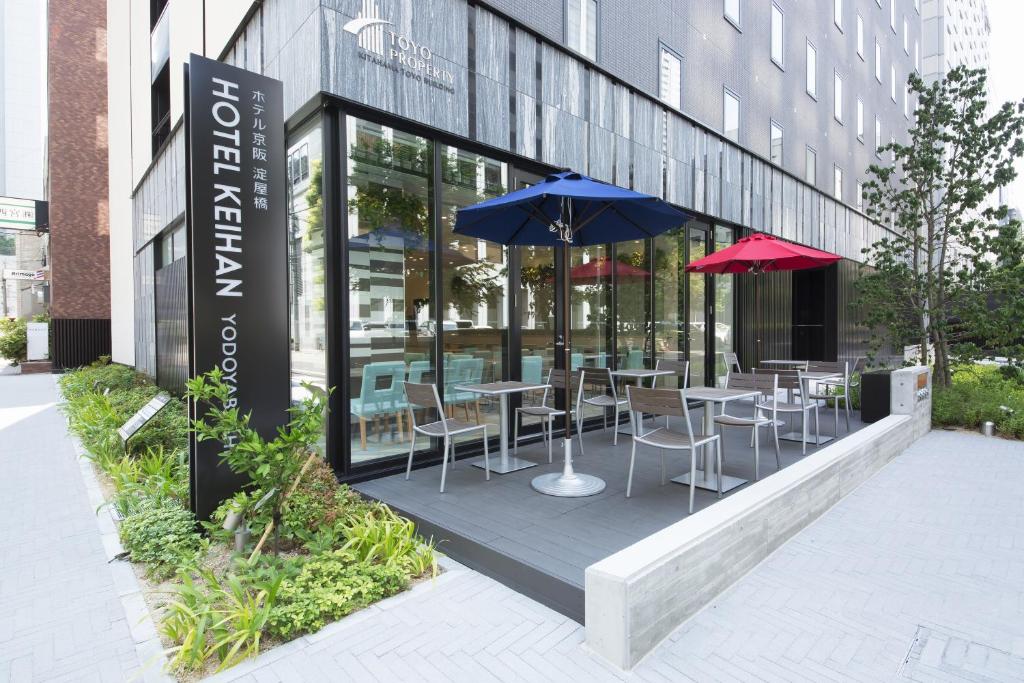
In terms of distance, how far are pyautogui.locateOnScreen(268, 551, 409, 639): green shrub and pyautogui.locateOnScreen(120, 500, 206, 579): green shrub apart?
822mm

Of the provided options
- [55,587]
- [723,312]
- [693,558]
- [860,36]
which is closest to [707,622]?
[693,558]

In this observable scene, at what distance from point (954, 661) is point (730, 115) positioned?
33.2ft

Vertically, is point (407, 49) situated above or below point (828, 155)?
below

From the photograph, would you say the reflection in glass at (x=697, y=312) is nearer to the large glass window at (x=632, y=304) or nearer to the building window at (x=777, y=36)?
the large glass window at (x=632, y=304)

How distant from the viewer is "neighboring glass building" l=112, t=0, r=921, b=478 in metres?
4.97

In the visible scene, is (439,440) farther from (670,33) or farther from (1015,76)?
(1015,76)

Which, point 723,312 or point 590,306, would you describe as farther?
point 723,312

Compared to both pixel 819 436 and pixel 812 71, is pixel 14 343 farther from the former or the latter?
pixel 812 71

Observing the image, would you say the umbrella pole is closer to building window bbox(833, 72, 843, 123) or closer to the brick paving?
the brick paving

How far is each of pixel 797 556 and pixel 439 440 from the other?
3.35m

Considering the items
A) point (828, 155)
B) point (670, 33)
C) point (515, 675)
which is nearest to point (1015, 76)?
point (828, 155)

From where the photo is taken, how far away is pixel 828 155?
48.1 feet

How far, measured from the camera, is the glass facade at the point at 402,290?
5.00m

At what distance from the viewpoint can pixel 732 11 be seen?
10.7m
